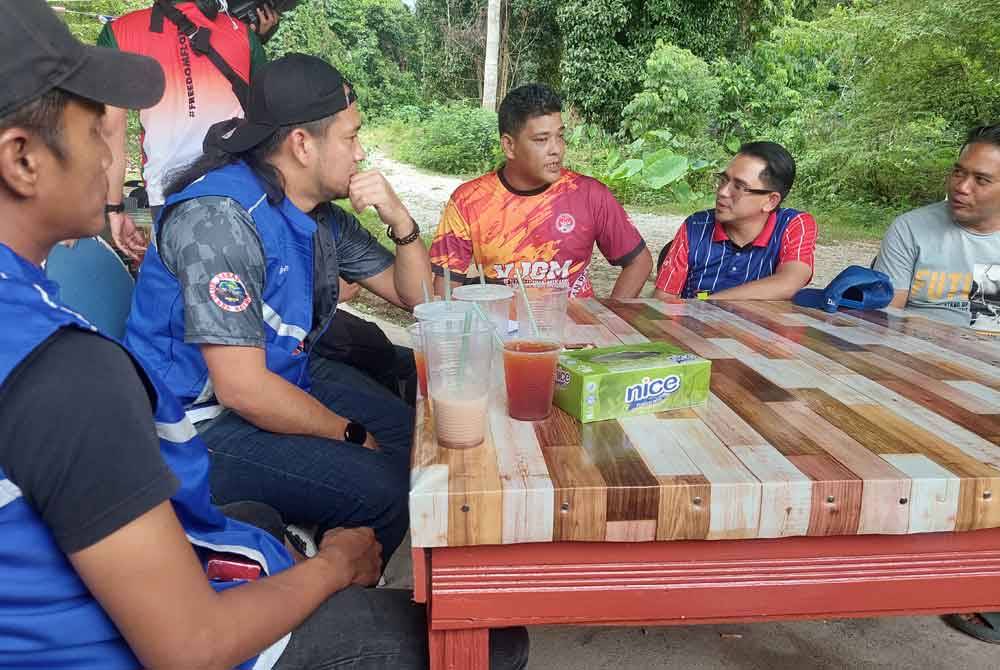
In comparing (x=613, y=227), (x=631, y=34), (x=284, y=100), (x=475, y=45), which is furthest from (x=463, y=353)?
(x=475, y=45)

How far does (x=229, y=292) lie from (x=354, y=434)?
46 cm

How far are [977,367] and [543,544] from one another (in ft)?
4.13

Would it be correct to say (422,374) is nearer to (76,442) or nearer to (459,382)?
(459,382)

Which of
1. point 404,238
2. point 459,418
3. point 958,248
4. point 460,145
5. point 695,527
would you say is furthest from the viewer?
point 460,145

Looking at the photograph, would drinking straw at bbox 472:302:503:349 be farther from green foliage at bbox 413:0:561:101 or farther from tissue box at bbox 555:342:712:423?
green foliage at bbox 413:0:561:101

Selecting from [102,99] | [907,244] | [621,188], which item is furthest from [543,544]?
[621,188]

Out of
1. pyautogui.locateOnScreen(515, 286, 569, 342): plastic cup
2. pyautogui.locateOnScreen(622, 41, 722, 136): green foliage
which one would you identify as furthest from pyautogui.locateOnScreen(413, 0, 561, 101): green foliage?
pyautogui.locateOnScreen(515, 286, 569, 342): plastic cup

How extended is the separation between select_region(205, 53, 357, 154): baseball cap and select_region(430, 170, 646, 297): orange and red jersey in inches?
47.8

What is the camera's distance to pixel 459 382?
1.22 meters

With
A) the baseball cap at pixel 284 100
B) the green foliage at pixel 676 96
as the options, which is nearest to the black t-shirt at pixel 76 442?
the baseball cap at pixel 284 100

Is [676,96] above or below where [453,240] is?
above

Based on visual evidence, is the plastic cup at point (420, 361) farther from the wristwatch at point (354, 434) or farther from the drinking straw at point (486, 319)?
the wristwatch at point (354, 434)

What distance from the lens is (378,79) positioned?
19.5 metres

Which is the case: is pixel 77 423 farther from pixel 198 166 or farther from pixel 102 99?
pixel 198 166
